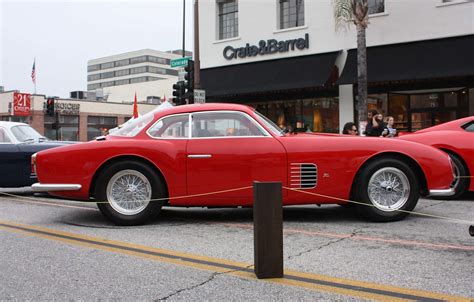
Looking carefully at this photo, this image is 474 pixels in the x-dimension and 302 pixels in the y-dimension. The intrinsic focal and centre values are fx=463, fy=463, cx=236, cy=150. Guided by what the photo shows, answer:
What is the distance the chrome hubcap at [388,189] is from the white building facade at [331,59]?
8513 mm

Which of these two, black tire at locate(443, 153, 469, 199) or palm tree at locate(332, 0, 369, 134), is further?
palm tree at locate(332, 0, 369, 134)

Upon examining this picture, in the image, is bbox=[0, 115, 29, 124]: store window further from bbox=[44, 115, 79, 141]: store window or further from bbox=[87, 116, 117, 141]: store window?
bbox=[87, 116, 117, 141]: store window

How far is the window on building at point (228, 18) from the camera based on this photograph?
19141 millimetres

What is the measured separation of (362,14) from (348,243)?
1091 centimetres

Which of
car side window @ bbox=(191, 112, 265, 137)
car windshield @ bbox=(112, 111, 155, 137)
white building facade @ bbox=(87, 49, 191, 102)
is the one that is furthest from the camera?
white building facade @ bbox=(87, 49, 191, 102)

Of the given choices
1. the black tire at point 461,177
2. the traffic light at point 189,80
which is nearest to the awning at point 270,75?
the traffic light at point 189,80

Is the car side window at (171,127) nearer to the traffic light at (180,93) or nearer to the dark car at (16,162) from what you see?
the dark car at (16,162)

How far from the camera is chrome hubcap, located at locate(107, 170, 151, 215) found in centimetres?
584

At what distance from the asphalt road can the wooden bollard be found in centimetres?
12

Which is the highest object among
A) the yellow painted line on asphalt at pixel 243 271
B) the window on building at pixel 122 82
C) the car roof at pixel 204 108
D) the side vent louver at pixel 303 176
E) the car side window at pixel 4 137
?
the window on building at pixel 122 82

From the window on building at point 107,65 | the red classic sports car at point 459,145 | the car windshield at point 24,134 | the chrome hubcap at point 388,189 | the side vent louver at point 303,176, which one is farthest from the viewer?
the window on building at point 107,65

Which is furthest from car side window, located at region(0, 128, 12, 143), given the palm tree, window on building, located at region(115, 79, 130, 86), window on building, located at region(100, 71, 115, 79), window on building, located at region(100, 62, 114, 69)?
window on building, located at region(100, 62, 114, 69)

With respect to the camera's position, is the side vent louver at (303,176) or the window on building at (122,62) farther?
the window on building at (122,62)

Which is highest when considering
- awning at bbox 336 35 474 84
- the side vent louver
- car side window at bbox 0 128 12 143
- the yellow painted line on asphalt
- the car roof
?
awning at bbox 336 35 474 84
